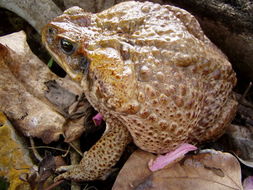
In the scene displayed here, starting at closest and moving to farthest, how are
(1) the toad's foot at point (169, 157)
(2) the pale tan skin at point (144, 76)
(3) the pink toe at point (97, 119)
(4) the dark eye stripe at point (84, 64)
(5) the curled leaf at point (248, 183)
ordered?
1. (2) the pale tan skin at point (144, 76)
2. (4) the dark eye stripe at point (84, 64)
3. (1) the toad's foot at point (169, 157)
4. (5) the curled leaf at point (248, 183)
5. (3) the pink toe at point (97, 119)

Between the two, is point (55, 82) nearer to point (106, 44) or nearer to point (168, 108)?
point (106, 44)

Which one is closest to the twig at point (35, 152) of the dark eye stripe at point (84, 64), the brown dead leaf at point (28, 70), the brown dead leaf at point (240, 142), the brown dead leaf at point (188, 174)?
the brown dead leaf at point (28, 70)

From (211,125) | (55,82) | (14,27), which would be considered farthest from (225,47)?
(14,27)

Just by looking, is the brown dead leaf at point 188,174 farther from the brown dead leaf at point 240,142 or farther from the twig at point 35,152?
the twig at point 35,152

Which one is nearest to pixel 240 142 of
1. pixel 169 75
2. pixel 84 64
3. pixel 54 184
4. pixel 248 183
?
pixel 248 183

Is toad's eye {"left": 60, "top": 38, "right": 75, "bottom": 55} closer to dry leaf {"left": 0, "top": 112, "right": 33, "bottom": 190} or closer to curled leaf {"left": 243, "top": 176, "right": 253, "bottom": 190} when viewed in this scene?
dry leaf {"left": 0, "top": 112, "right": 33, "bottom": 190}

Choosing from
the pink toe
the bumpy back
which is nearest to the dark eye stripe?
the bumpy back
